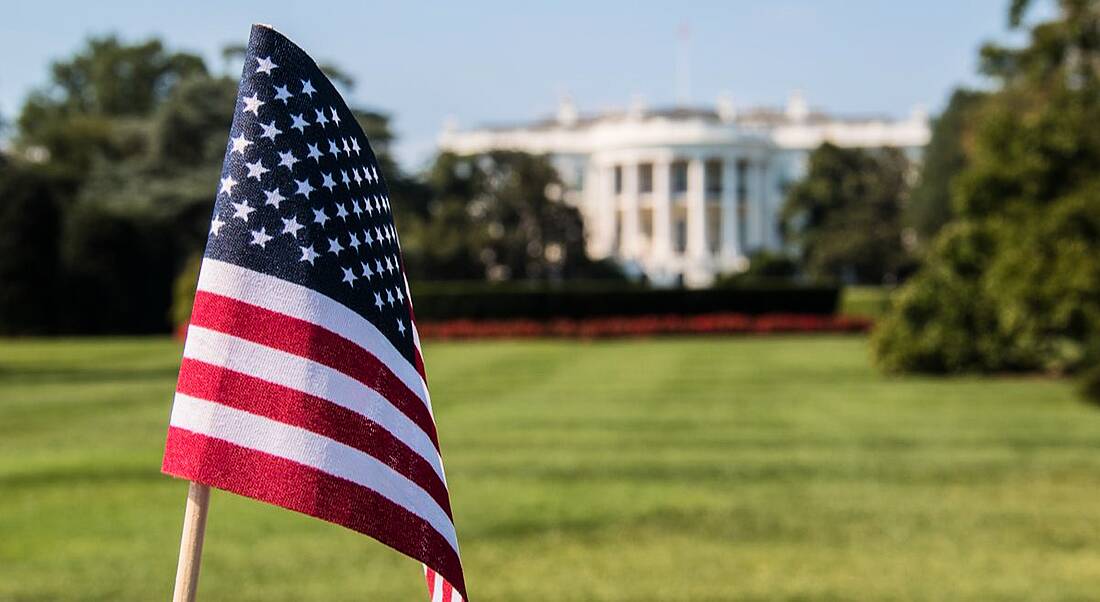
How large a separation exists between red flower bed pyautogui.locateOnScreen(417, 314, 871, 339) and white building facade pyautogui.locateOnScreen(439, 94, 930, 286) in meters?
50.9

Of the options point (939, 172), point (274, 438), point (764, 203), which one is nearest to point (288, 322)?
point (274, 438)

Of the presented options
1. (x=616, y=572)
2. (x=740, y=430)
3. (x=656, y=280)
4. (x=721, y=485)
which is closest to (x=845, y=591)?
(x=616, y=572)

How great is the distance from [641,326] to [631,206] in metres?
58.6

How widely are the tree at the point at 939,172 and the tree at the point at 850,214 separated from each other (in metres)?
2.65

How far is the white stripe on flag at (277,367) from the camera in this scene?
73.7 inches

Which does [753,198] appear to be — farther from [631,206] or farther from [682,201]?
[631,206]

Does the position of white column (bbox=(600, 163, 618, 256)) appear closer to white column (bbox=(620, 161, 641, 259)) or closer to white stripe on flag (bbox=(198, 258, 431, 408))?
white column (bbox=(620, 161, 641, 259))

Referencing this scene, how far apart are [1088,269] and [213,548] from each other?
37.9 feet

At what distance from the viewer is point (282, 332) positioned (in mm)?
1871

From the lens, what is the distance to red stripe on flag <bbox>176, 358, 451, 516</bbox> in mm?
1872

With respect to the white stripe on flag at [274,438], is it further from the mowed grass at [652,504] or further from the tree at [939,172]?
the tree at [939,172]

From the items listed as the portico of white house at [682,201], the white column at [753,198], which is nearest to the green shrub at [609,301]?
the portico of white house at [682,201]

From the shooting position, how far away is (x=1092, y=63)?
80.5ft

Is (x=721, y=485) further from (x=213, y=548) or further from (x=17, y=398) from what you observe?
(x=17, y=398)
